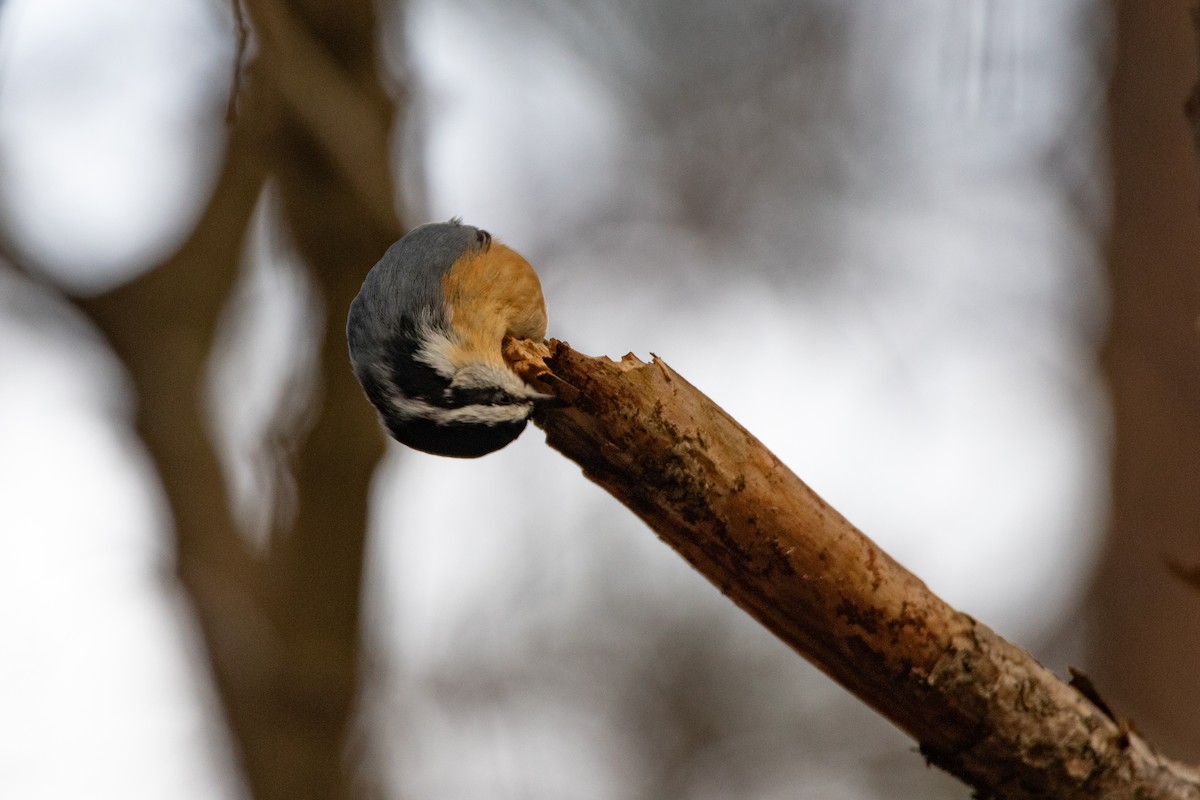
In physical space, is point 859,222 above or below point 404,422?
above

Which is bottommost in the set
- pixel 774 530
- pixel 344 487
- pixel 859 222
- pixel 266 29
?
pixel 774 530

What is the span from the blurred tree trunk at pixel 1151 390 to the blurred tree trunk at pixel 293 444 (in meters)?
1.34

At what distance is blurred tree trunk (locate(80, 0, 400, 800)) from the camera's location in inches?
53.2

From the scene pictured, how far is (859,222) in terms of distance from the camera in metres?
2.01

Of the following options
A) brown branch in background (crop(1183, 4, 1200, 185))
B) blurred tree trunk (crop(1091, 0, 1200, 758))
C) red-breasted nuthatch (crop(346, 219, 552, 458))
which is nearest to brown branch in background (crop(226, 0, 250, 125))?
red-breasted nuthatch (crop(346, 219, 552, 458))

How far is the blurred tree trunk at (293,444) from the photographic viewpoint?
1352 millimetres

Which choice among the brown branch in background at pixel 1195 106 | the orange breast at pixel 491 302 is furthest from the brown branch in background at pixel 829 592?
the brown branch in background at pixel 1195 106

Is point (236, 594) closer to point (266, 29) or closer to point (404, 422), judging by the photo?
point (266, 29)

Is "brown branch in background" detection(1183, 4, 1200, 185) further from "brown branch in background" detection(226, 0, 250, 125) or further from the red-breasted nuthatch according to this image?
"brown branch in background" detection(226, 0, 250, 125)

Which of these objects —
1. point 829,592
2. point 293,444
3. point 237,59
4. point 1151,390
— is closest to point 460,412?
point 829,592

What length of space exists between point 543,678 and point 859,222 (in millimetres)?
1142

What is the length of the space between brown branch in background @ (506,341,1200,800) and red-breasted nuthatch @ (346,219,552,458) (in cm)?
2

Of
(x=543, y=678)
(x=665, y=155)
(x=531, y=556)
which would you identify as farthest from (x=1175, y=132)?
(x=543, y=678)

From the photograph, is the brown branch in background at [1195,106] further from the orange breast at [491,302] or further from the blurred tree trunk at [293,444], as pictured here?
the blurred tree trunk at [293,444]
